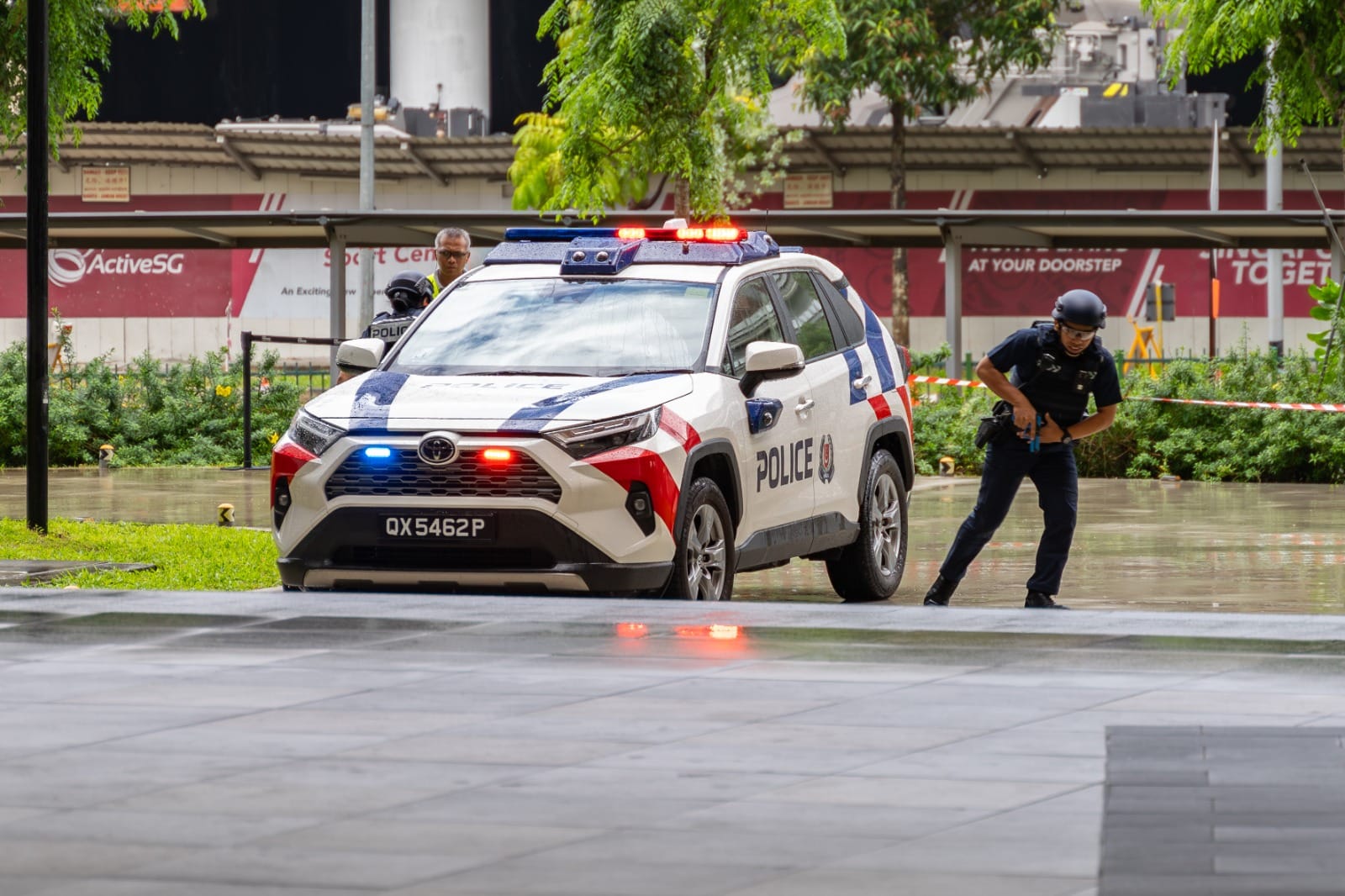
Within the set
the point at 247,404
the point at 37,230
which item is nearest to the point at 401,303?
the point at 37,230

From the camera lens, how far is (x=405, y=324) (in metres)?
12.5

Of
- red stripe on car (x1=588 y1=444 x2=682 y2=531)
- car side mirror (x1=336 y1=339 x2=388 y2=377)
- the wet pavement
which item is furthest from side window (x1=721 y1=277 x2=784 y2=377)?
the wet pavement

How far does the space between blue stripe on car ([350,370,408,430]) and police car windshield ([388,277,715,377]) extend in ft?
0.74

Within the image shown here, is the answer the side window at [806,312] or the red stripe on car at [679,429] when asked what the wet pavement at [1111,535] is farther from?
the red stripe on car at [679,429]

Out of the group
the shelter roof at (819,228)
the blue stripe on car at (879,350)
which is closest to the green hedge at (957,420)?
the shelter roof at (819,228)

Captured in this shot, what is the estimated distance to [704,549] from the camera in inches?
397

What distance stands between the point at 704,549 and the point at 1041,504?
1.71 m

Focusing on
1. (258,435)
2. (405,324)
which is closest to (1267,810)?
(405,324)

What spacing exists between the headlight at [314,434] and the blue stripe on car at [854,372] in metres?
2.99

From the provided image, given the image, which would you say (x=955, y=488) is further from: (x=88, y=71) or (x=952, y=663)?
(x=952, y=663)

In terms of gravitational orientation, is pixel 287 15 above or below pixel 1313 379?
above

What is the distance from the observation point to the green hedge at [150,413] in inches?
896

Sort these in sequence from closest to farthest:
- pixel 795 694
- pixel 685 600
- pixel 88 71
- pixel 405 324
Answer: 1. pixel 795 694
2. pixel 685 600
3. pixel 405 324
4. pixel 88 71

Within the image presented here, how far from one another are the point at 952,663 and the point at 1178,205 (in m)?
45.7
